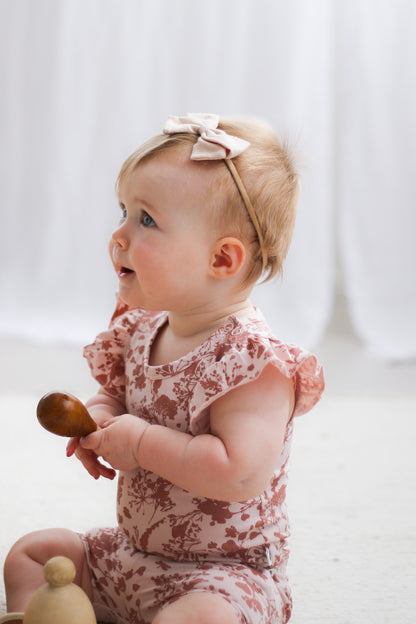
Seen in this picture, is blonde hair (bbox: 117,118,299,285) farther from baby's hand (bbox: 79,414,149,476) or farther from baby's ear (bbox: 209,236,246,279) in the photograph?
baby's hand (bbox: 79,414,149,476)

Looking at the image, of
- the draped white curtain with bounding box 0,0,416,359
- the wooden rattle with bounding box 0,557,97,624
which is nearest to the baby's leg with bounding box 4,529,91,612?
the wooden rattle with bounding box 0,557,97,624

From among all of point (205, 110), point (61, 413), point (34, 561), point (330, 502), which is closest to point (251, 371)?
point (61, 413)

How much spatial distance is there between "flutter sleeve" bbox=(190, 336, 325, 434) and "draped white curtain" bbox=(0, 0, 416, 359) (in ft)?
3.86

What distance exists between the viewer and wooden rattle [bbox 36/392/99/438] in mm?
734

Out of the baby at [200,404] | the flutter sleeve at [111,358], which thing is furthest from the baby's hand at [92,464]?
the flutter sleeve at [111,358]

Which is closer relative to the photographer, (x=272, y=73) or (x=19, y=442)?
(x=19, y=442)

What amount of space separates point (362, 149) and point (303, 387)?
1.38 metres

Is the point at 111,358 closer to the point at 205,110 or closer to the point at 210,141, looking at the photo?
the point at 210,141

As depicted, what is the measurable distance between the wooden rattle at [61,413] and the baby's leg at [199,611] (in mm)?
168

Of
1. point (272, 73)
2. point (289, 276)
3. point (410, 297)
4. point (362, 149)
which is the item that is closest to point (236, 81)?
point (272, 73)

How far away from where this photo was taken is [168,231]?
2.59ft

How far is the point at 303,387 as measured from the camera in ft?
2.55

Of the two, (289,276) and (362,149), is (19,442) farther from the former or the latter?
(362,149)

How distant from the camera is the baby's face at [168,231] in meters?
0.78
